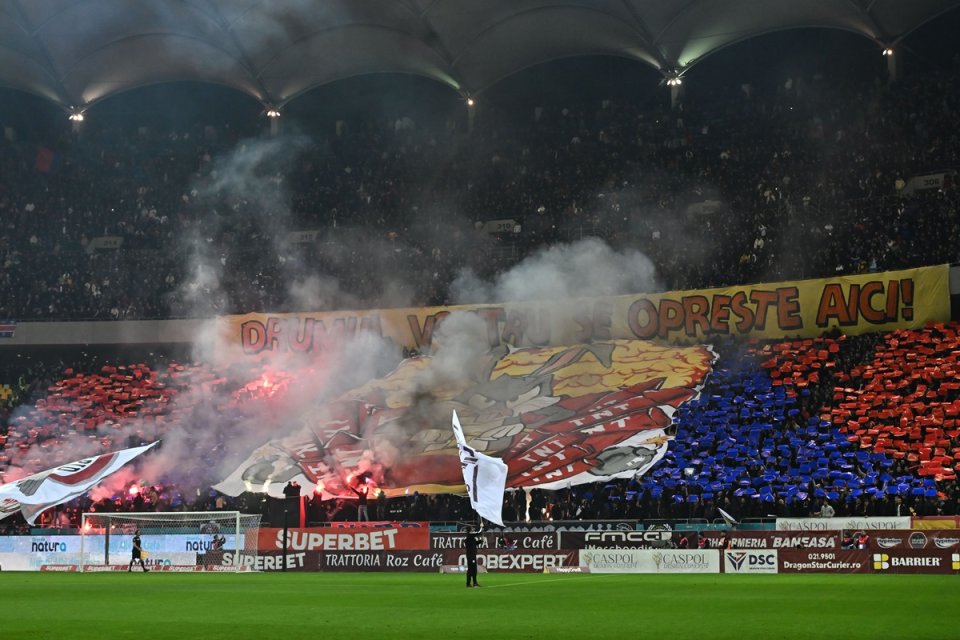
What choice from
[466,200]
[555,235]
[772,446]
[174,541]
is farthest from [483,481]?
[466,200]

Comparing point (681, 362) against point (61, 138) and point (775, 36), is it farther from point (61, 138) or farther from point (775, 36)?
point (61, 138)

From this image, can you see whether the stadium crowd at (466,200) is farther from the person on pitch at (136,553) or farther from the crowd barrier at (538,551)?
the person on pitch at (136,553)

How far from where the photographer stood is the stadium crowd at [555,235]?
33438mm

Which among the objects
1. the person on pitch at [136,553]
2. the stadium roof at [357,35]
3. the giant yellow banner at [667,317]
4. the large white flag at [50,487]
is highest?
the stadium roof at [357,35]

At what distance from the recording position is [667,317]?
133ft

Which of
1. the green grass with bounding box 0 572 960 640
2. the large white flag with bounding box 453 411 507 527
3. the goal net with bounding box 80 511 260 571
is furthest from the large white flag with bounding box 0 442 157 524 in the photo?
the large white flag with bounding box 453 411 507 527

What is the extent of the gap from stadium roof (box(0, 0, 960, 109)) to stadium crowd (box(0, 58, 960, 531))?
2818mm

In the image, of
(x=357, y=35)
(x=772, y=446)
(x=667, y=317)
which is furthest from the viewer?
(x=357, y=35)

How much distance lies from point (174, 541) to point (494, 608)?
1758cm

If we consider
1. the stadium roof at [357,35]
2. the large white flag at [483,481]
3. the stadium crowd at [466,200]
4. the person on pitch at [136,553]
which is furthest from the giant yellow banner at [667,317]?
the large white flag at [483,481]

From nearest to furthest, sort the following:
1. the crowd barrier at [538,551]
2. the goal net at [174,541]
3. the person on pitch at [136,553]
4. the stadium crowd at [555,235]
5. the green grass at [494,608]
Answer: the green grass at [494,608] < the crowd barrier at [538,551] < the person on pitch at [136,553] < the goal net at [174,541] < the stadium crowd at [555,235]

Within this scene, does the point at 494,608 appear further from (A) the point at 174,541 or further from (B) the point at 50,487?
(A) the point at 174,541

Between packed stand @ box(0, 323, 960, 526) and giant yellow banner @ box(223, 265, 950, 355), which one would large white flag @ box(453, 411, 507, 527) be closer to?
packed stand @ box(0, 323, 960, 526)

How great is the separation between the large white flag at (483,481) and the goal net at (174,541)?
9.79m
